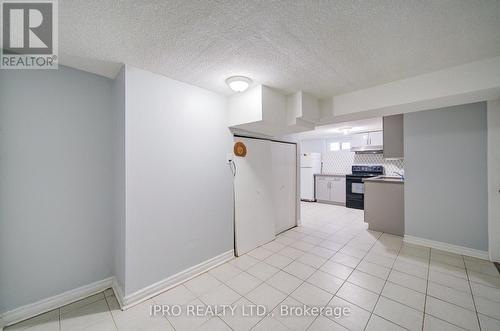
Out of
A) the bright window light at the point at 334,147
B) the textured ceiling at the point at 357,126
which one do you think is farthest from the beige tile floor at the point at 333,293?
the bright window light at the point at 334,147

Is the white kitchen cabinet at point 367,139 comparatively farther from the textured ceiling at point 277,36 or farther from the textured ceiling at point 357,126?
the textured ceiling at point 277,36

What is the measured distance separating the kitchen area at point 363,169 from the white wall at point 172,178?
3.09 metres

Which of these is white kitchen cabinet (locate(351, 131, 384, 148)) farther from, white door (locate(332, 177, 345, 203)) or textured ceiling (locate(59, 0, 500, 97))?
textured ceiling (locate(59, 0, 500, 97))

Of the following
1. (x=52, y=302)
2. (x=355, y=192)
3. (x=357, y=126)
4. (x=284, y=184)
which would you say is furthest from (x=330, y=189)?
(x=52, y=302)

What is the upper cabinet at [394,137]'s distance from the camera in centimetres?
348

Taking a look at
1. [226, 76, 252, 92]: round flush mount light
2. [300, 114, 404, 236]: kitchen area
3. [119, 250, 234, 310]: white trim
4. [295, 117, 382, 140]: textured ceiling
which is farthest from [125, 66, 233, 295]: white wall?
[300, 114, 404, 236]: kitchen area

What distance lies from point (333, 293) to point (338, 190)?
443cm

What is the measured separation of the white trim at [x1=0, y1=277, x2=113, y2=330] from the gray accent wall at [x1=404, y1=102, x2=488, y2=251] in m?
4.56

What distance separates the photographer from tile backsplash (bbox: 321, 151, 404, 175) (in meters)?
5.28

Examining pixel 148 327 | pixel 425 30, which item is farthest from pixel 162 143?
pixel 425 30

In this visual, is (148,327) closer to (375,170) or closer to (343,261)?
(343,261)

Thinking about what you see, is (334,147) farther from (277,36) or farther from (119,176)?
(119,176)

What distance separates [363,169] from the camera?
217 inches

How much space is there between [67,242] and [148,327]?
120cm
